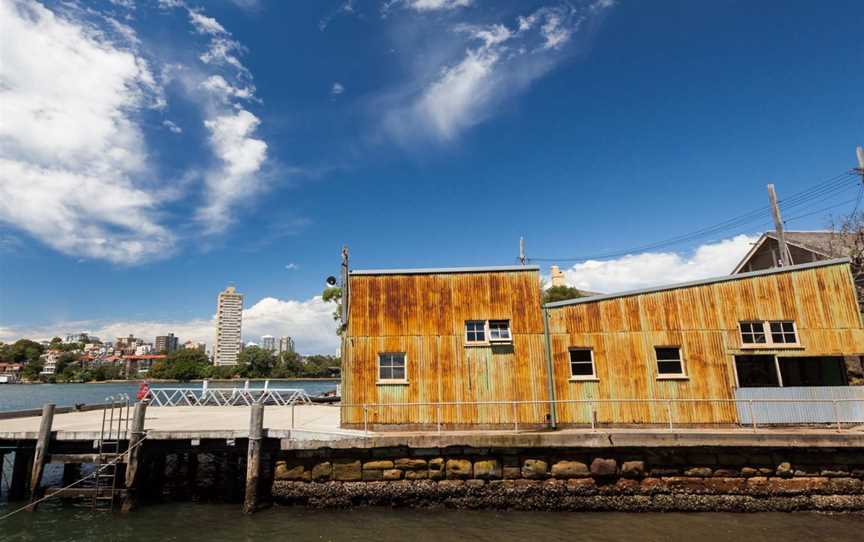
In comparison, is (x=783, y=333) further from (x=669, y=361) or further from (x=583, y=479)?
(x=583, y=479)

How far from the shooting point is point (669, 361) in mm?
15180

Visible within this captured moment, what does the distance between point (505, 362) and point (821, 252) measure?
20.3 meters

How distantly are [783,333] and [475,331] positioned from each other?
10.7m

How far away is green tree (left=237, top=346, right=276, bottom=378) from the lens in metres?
120

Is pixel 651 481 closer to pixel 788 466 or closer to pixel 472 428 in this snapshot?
pixel 788 466

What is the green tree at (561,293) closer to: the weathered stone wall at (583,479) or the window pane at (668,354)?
the window pane at (668,354)

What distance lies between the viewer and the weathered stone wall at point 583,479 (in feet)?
40.8

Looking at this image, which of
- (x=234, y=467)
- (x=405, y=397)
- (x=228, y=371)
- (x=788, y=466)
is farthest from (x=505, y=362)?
(x=228, y=371)

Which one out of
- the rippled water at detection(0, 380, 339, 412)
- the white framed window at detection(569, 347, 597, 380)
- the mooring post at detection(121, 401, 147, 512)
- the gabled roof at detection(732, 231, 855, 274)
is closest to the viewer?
the mooring post at detection(121, 401, 147, 512)

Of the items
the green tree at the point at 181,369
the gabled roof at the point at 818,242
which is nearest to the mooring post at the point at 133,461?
the gabled roof at the point at 818,242

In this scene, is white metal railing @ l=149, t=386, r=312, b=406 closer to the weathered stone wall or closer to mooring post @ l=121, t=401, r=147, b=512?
mooring post @ l=121, t=401, r=147, b=512

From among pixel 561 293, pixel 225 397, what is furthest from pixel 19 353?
pixel 561 293

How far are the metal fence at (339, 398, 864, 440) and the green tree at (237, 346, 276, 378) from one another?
382 ft

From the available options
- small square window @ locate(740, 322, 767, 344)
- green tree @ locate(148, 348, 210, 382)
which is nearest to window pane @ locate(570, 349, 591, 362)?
small square window @ locate(740, 322, 767, 344)
